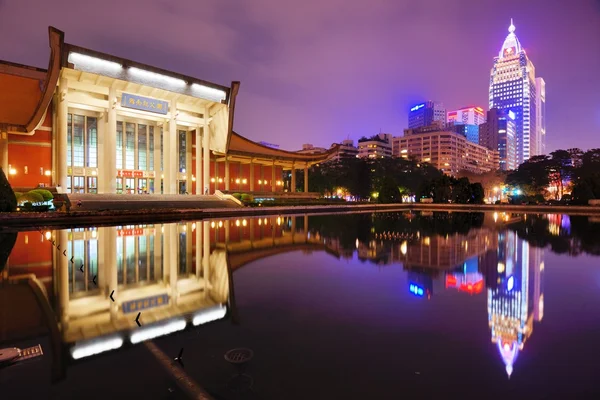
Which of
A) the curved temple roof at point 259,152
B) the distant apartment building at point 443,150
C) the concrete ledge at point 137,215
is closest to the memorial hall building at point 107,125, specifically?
the curved temple roof at point 259,152

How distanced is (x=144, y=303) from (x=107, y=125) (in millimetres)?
28390

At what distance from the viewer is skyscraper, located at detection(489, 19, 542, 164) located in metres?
175

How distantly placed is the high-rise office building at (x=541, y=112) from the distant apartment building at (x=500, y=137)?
4072 cm

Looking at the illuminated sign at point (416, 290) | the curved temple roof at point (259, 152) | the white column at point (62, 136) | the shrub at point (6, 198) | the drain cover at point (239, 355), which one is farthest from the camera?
the curved temple roof at point (259, 152)

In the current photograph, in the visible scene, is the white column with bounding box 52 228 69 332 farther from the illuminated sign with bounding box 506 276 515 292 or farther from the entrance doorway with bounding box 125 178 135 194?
the entrance doorway with bounding box 125 178 135 194

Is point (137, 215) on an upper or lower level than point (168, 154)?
lower

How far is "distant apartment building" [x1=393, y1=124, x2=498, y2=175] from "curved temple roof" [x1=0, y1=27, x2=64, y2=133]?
9858 cm

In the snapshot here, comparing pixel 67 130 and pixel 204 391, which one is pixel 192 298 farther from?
pixel 67 130

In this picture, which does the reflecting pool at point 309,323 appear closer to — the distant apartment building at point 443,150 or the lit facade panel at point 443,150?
the distant apartment building at point 443,150

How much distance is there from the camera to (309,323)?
13.8 feet

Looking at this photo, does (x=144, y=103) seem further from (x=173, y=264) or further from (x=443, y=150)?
(x=443, y=150)

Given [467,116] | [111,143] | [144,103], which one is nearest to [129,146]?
[111,143]

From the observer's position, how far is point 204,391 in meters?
2.72

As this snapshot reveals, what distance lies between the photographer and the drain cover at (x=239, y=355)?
10.5ft
